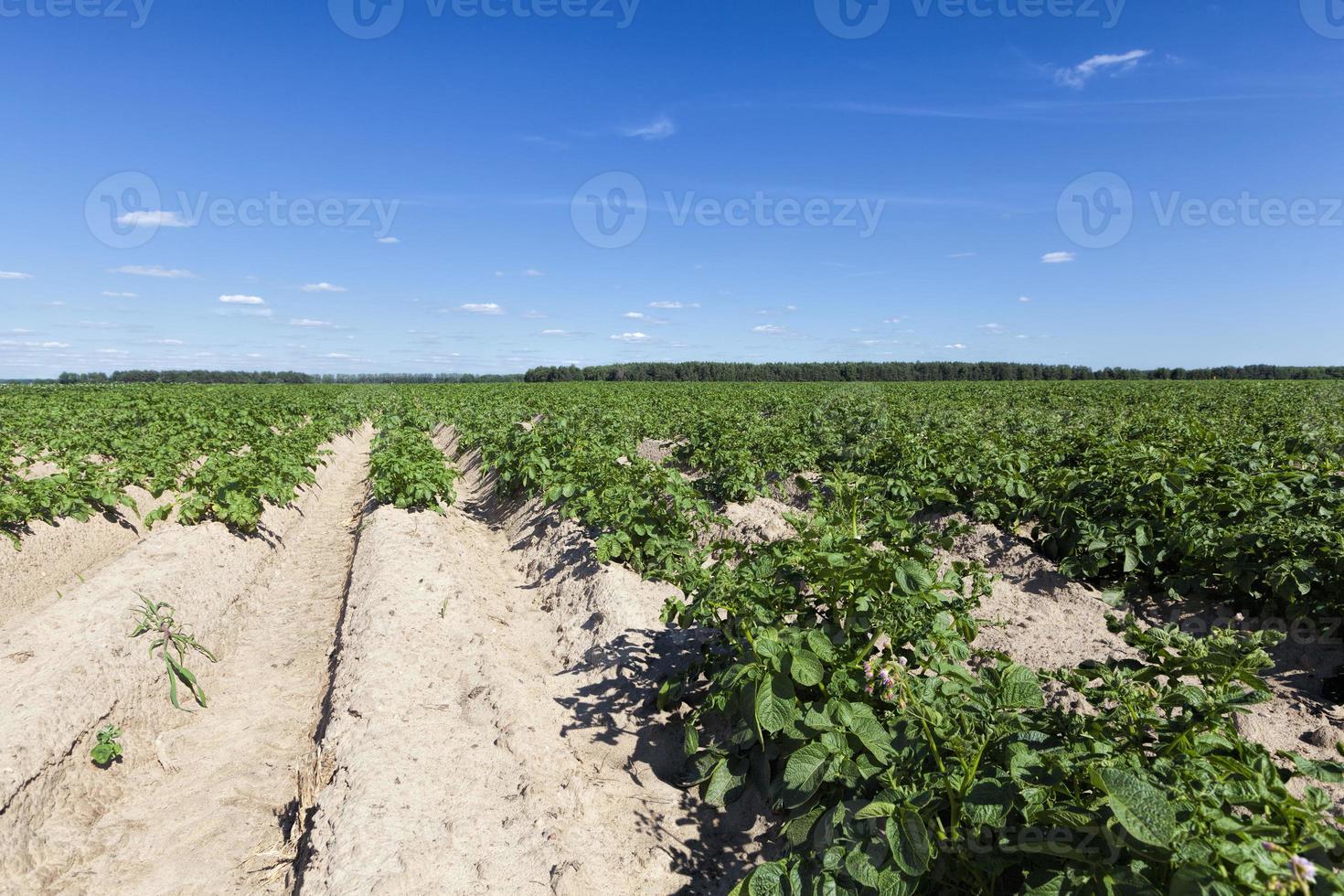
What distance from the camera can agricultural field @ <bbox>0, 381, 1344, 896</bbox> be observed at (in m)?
2.28

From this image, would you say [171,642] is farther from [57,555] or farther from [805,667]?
[805,667]

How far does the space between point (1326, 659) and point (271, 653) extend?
9.17 metres

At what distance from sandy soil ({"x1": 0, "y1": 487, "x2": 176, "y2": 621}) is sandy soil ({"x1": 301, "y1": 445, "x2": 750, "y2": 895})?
463 centimetres

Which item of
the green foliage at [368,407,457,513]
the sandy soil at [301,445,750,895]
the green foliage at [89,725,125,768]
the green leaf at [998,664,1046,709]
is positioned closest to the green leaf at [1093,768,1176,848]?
the green leaf at [998,664,1046,709]

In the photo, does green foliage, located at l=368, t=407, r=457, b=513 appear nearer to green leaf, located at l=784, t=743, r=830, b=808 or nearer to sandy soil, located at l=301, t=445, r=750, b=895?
sandy soil, located at l=301, t=445, r=750, b=895

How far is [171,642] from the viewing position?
5.88 meters

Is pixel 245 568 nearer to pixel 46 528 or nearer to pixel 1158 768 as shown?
pixel 46 528

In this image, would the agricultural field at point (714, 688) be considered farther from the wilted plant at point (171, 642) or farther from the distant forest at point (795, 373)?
the distant forest at point (795, 373)

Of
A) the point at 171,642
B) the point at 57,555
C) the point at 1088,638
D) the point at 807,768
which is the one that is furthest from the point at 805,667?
the point at 57,555

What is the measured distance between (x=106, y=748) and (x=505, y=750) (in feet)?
9.46

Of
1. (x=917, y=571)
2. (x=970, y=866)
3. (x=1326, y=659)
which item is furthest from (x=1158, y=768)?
(x=1326, y=659)

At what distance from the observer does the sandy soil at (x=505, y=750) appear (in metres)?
3.38

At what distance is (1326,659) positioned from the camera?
15.0 ft

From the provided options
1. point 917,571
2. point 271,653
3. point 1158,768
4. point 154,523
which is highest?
point 917,571
